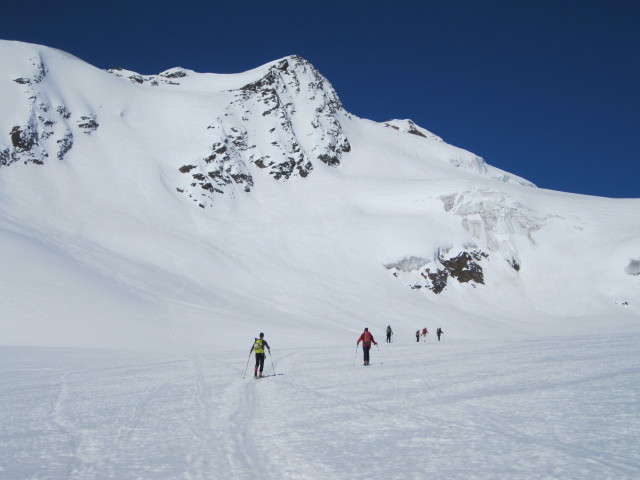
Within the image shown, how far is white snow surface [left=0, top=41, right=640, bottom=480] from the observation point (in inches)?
289

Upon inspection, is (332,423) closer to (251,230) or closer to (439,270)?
(439,270)

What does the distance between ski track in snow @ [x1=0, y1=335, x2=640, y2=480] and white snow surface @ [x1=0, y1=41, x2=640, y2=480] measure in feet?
0.21

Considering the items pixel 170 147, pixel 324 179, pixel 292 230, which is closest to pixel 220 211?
pixel 292 230

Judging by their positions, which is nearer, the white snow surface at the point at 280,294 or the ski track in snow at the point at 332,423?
the ski track in snow at the point at 332,423

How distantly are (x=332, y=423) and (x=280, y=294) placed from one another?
1547 inches

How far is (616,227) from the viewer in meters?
67.9

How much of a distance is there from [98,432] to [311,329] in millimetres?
27970

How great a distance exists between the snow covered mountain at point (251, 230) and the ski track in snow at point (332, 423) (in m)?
15.3

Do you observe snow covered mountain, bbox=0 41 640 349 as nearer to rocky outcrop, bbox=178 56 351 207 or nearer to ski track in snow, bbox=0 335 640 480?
rocky outcrop, bbox=178 56 351 207

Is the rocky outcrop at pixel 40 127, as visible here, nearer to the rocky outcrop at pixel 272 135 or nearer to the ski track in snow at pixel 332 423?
the rocky outcrop at pixel 272 135

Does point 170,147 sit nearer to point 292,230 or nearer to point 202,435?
point 292,230

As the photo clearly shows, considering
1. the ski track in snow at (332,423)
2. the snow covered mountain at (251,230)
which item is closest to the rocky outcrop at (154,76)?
the snow covered mountain at (251,230)

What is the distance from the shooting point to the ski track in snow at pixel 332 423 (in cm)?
619

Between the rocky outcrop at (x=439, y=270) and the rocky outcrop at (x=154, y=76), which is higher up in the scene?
the rocky outcrop at (x=154, y=76)
